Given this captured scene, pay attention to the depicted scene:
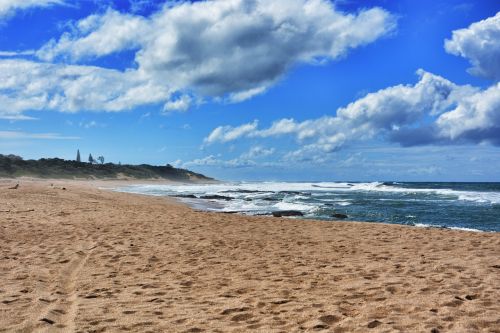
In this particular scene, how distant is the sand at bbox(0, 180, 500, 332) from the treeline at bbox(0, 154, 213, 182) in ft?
187

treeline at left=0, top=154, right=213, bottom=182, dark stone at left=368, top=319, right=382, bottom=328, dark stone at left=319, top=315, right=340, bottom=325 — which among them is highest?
treeline at left=0, top=154, right=213, bottom=182

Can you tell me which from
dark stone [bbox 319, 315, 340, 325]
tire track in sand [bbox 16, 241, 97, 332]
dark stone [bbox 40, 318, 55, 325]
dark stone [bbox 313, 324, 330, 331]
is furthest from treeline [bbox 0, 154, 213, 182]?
dark stone [bbox 313, 324, 330, 331]

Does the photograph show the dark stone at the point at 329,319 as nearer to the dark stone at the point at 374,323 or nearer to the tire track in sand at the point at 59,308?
the dark stone at the point at 374,323

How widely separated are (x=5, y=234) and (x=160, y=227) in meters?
4.06

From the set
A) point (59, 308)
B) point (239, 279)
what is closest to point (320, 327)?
point (239, 279)

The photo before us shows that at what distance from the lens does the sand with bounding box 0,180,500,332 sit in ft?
15.7

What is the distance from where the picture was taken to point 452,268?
24.2 feet

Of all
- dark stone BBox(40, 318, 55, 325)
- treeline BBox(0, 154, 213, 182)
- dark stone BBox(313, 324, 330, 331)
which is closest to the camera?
dark stone BBox(313, 324, 330, 331)

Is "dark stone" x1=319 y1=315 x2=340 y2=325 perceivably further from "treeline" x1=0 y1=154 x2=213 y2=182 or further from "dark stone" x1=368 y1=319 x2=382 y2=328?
"treeline" x1=0 y1=154 x2=213 y2=182

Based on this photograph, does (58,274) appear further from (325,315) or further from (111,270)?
(325,315)

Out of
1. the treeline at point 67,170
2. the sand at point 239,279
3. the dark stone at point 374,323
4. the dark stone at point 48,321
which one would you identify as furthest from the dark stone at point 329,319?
the treeline at point 67,170

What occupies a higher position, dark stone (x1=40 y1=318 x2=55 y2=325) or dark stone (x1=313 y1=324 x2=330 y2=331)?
dark stone (x1=313 y1=324 x2=330 y2=331)

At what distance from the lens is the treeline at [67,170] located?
62.0 metres

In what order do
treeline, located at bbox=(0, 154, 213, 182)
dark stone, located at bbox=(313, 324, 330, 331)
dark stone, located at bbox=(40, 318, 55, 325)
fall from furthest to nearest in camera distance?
1. treeline, located at bbox=(0, 154, 213, 182)
2. dark stone, located at bbox=(40, 318, 55, 325)
3. dark stone, located at bbox=(313, 324, 330, 331)
